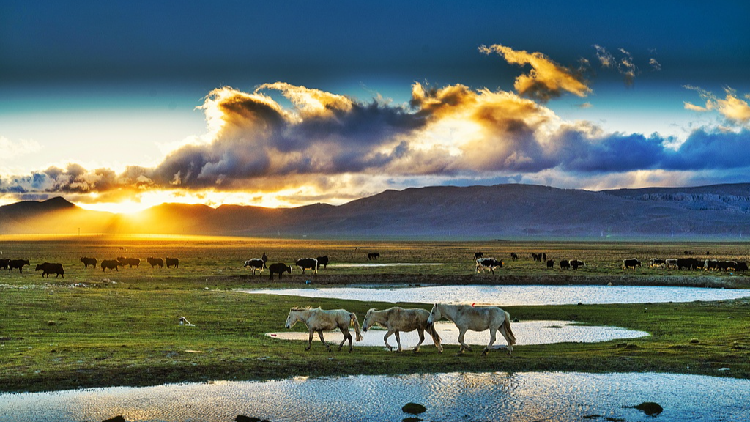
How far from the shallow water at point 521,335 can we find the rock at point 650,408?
7.58 meters

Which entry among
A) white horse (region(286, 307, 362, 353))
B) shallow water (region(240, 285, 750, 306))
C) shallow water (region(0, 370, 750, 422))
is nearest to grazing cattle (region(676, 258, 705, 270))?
shallow water (region(240, 285, 750, 306))

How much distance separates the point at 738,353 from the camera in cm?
2136

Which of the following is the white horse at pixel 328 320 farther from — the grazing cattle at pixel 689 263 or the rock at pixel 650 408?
the grazing cattle at pixel 689 263

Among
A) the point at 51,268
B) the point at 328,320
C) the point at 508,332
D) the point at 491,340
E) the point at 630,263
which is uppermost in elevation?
the point at 630,263

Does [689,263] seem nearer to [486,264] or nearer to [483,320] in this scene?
[486,264]

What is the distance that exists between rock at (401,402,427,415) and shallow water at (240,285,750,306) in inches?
960

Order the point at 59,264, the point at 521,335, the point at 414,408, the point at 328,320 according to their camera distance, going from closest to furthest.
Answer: the point at 414,408 < the point at 328,320 < the point at 521,335 < the point at 59,264

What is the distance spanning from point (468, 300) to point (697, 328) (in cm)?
1550

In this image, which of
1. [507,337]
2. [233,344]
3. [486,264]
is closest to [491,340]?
[507,337]

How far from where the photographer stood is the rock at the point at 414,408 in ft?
50.1

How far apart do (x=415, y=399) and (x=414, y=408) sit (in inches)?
38.0

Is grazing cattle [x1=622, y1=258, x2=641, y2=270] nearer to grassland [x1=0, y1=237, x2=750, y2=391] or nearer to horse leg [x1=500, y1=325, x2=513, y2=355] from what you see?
grassland [x1=0, y1=237, x2=750, y2=391]

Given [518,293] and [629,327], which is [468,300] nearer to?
[518,293]

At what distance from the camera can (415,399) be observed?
16.3m
